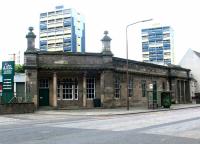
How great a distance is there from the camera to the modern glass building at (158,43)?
392ft

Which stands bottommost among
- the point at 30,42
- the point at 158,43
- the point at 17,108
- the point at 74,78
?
the point at 17,108

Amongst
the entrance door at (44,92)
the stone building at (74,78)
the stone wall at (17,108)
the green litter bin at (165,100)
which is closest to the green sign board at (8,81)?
the stone wall at (17,108)

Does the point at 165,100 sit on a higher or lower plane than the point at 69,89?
lower

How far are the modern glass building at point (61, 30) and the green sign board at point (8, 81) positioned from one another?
261ft

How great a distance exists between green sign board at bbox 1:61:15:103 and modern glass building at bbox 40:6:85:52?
261 ft

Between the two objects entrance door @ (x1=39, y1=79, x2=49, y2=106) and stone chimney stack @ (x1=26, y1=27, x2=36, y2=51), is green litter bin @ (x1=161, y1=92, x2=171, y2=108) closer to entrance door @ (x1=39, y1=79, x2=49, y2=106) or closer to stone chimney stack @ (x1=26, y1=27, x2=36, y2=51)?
entrance door @ (x1=39, y1=79, x2=49, y2=106)

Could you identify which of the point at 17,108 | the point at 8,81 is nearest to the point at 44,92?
the point at 8,81

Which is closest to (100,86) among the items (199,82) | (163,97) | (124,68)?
(124,68)

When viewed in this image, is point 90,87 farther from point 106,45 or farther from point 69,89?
point 106,45

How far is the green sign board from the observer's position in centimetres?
3453

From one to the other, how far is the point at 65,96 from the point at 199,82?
38.9 m

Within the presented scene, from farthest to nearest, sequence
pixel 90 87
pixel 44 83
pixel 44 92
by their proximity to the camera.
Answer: pixel 90 87
pixel 44 83
pixel 44 92

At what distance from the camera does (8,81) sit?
3534cm

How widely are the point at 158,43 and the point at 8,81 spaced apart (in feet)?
302
